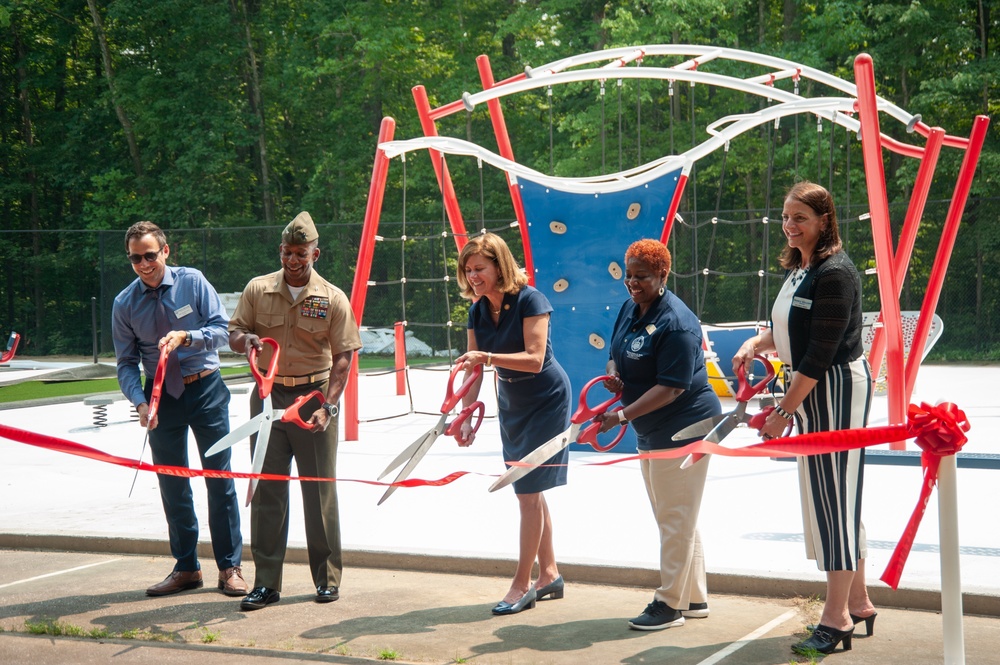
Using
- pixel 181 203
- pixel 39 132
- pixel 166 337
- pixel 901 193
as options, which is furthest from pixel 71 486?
pixel 39 132

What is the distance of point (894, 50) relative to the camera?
24469 mm

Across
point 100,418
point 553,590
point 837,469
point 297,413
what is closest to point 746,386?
point 837,469

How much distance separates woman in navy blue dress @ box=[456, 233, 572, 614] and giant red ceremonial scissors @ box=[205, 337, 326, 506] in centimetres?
77

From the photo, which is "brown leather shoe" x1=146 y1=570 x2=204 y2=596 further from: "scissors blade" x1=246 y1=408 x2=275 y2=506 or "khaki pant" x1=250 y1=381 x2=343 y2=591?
"scissors blade" x1=246 y1=408 x2=275 y2=506

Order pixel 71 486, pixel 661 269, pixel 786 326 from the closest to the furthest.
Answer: pixel 786 326, pixel 661 269, pixel 71 486

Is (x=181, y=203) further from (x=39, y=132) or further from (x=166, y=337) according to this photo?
(x=166, y=337)

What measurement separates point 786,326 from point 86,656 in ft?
10.3

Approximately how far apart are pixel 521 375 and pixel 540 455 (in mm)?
455

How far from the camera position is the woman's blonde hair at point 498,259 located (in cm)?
480

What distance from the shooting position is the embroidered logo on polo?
517 centimetres

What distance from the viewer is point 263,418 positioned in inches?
195

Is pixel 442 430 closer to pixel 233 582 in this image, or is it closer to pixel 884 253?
pixel 233 582

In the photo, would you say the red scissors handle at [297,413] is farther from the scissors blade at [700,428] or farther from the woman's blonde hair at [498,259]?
the scissors blade at [700,428]

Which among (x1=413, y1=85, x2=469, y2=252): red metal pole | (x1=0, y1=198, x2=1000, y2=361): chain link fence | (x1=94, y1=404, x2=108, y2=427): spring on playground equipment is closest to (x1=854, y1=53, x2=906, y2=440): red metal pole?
(x1=413, y1=85, x2=469, y2=252): red metal pole
